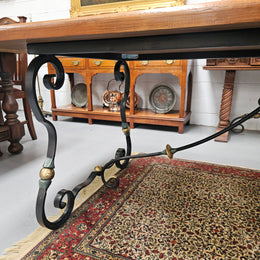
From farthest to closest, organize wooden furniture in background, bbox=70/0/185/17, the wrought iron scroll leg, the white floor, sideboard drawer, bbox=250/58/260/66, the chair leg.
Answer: wooden furniture in background, bbox=70/0/185/17, the chair leg, sideboard drawer, bbox=250/58/260/66, the white floor, the wrought iron scroll leg

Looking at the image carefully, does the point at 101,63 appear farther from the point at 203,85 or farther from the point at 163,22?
the point at 163,22

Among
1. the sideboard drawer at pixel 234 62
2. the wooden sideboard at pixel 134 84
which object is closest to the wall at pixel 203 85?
the wooden sideboard at pixel 134 84

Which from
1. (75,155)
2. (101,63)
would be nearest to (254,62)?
(101,63)

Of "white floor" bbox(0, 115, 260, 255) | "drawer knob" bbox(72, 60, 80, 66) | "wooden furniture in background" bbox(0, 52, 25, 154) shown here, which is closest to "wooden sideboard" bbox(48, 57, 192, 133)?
"drawer knob" bbox(72, 60, 80, 66)

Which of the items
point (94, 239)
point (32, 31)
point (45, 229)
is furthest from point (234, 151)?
point (32, 31)

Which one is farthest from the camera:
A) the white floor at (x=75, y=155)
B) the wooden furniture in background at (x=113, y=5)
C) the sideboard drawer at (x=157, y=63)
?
the wooden furniture in background at (x=113, y=5)

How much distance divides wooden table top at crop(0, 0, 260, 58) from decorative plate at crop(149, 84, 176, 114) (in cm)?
201

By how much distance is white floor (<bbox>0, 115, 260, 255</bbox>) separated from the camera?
3.61 feet

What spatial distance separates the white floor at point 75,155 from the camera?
1.10 meters

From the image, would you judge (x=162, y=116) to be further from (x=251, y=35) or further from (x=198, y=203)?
(x=251, y=35)

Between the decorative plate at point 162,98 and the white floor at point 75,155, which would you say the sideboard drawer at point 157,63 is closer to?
the decorative plate at point 162,98

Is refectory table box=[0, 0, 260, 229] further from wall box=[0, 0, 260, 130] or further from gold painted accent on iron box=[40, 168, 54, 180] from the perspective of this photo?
wall box=[0, 0, 260, 130]

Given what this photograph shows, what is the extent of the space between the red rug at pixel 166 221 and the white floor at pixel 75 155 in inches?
7.9

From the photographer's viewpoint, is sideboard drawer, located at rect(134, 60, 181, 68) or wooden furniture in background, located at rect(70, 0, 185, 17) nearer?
sideboard drawer, located at rect(134, 60, 181, 68)
